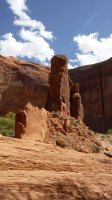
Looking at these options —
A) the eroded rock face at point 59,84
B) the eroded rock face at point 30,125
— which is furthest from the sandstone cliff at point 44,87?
the eroded rock face at point 30,125

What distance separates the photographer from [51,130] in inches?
659

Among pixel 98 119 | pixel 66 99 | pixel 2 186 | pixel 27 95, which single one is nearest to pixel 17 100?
pixel 27 95

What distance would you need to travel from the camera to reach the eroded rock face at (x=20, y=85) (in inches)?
2126

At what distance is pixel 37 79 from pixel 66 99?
32.4 metres

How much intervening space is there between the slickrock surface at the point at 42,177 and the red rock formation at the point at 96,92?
46.9 meters

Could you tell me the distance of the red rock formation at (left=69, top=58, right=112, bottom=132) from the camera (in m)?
58.3

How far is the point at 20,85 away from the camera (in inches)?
2197

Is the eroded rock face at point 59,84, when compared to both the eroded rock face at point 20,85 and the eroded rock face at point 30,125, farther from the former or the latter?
the eroded rock face at point 20,85

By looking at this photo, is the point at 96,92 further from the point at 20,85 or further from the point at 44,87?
the point at 20,85

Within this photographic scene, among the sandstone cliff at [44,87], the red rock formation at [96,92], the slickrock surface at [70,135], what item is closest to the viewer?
the slickrock surface at [70,135]

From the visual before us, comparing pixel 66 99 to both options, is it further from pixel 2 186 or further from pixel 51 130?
pixel 2 186

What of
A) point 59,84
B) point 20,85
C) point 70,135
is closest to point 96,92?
point 20,85

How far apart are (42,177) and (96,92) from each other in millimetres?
55864

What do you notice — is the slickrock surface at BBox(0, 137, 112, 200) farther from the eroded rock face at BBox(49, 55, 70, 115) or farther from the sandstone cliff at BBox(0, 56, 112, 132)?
the sandstone cliff at BBox(0, 56, 112, 132)
